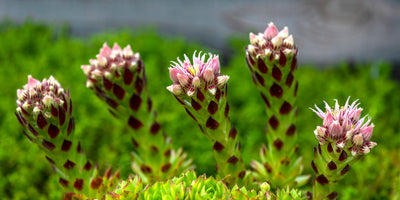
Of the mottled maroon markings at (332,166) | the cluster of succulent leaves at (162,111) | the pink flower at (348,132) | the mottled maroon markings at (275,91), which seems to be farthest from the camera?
the cluster of succulent leaves at (162,111)

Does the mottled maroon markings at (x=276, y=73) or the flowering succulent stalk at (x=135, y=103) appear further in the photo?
the flowering succulent stalk at (x=135, y=103)

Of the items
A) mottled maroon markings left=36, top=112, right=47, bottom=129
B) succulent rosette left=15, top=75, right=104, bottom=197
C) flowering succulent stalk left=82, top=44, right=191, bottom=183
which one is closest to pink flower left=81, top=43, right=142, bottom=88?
flowering succulent stalk left=82, top=44, right=191, bottom=183

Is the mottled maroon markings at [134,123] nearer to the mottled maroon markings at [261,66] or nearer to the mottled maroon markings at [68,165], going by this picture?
the mottled maroon markings at [68,165]

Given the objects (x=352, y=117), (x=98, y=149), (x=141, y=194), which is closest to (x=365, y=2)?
(x=98, y=149)

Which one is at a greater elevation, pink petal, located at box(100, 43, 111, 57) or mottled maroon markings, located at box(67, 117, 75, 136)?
pink petal, located at box(100, 43, 111, 57)

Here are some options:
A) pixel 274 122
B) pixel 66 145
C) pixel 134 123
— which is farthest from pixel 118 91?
pixel 274 122

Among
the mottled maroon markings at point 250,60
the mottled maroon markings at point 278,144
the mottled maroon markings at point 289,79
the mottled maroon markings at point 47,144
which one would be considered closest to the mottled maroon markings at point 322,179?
the mottled maroon markings at point 278,144

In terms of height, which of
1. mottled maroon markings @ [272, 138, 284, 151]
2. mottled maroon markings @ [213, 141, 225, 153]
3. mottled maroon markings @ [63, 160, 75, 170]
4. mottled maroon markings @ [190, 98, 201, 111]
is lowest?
mottled maroon markings @ [272, 138, 284, 151]

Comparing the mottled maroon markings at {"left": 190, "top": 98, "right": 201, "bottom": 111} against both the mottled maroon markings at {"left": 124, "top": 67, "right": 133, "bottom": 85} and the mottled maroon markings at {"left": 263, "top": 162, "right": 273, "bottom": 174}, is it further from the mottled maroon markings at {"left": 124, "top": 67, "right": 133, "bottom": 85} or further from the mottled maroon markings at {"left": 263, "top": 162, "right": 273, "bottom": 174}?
the mottled maroon markings at {"left": 263, "top": 162, "right": 273, "bottom": 174}
